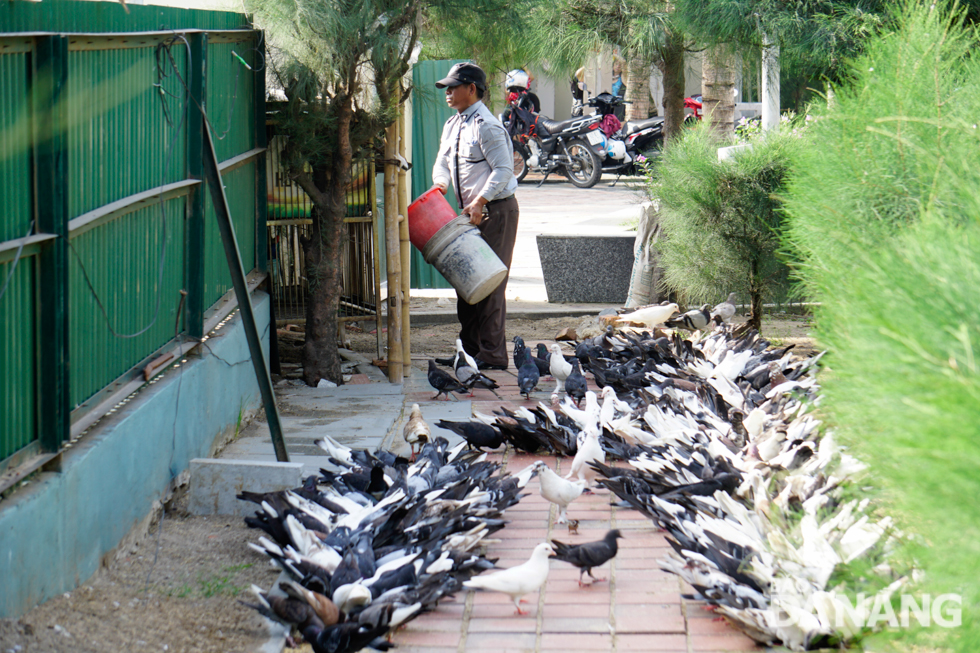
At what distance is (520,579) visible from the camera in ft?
9.86

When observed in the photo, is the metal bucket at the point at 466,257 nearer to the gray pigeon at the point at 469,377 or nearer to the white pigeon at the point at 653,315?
the gray pigeon at the point at 469,377

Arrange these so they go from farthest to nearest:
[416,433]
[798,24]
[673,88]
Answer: [673,88], [798,24], [416,433]

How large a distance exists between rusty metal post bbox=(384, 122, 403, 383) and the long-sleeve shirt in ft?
1.91

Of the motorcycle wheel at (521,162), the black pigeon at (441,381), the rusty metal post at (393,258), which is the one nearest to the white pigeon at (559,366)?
the black pigeon at (441,381)

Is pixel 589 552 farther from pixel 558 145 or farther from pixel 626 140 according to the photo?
pixel 558 145

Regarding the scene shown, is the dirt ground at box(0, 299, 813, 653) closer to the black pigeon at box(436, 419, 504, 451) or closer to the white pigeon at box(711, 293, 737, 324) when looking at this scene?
the black pigeon at box(436, 419, 504, 451)

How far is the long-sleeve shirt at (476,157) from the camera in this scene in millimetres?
6492

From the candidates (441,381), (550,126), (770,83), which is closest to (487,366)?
(441,381)

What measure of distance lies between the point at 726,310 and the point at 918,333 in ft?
16.9

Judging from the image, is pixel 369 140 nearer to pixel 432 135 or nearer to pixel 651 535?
pixel 432 135

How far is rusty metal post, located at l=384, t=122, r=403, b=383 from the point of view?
20.4 ft

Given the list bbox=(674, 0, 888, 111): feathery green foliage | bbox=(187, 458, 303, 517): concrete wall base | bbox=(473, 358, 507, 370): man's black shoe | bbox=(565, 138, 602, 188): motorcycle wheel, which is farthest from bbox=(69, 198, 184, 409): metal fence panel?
bbox=(565, 138, 602, 188): motorcycle wheel

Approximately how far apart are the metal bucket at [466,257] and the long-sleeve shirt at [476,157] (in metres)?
0.35

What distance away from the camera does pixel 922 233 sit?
2062 mm
